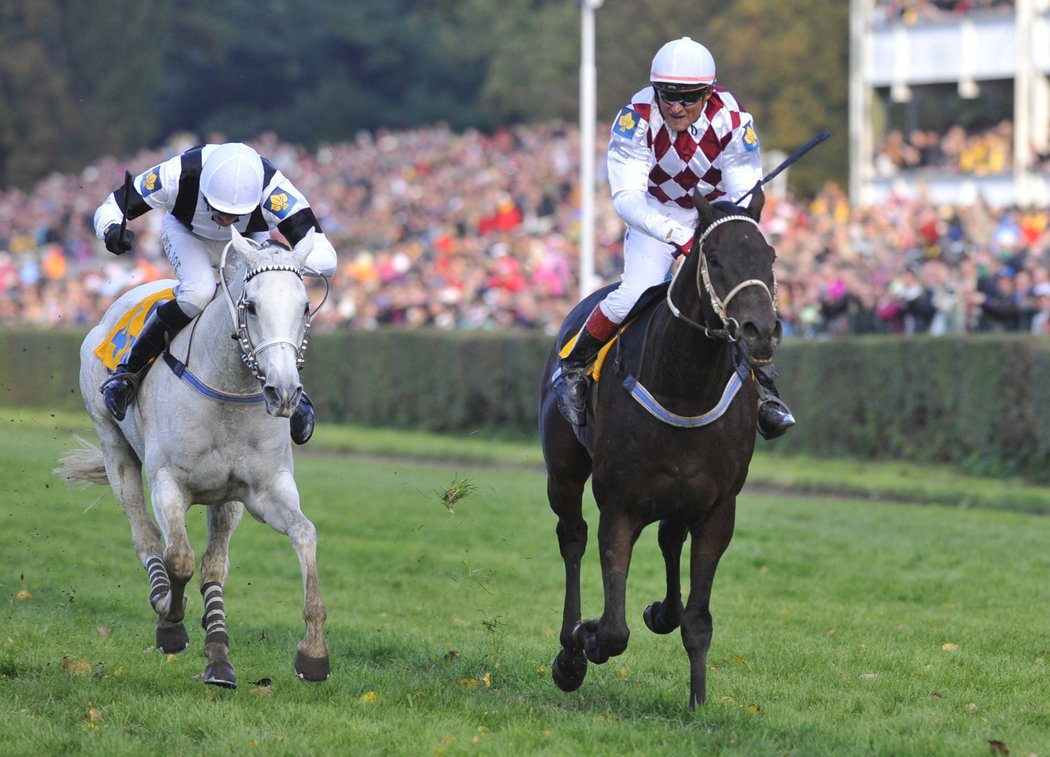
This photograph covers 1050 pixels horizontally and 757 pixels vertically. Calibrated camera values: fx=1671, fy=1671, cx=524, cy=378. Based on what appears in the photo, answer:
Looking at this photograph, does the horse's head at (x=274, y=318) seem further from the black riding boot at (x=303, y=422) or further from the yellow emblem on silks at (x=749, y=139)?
the yellow emblem on silks at (x=749, y=139)

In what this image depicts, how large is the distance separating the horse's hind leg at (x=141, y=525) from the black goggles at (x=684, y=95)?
2.72m

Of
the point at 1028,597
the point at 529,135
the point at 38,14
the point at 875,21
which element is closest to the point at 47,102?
the point at 38,14

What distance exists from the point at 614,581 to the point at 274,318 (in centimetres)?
158

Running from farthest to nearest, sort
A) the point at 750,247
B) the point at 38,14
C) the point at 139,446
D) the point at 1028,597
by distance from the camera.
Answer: the point at 38,14, the point at 1028,597, the point at 139,446, the point at 750,247

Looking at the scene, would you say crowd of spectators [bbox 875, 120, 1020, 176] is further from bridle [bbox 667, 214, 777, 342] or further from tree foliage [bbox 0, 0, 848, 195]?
bridle [bbox 667, 214, 777, 342]

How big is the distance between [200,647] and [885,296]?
11.4 meters

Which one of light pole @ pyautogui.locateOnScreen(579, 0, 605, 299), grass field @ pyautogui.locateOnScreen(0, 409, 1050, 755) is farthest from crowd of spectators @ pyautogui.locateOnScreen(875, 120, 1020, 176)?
grass field @ pyautogui.locateOnScreen(0, 409, 1050, 755)

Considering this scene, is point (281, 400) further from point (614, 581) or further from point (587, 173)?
point (587, 173)

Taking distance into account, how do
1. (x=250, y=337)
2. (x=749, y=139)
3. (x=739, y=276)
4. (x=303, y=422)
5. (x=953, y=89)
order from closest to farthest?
(x=739, y=276) < (x=250, y=337) < (x=749, y=139) < (x=303, y=422) < (x=953, y=89)

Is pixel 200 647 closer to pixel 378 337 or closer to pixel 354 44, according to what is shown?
pixel 378 337

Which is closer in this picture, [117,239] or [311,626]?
[311,626]

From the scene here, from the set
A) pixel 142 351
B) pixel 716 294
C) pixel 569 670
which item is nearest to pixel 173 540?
pixel 142 351

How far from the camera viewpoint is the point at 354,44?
180ft

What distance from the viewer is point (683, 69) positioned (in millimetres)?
6277
